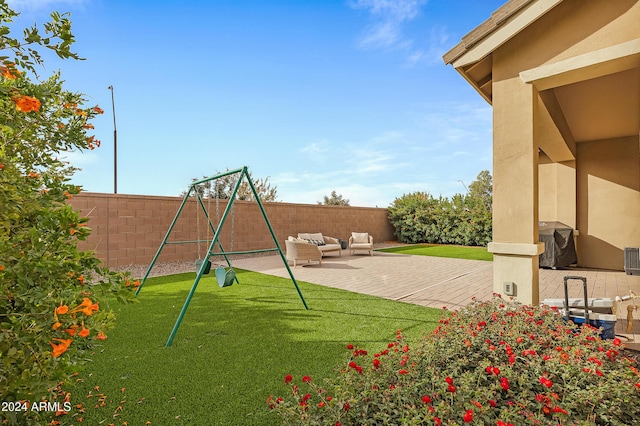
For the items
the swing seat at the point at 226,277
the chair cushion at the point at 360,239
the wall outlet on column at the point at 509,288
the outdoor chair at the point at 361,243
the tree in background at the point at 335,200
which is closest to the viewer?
the wall outlet on column at the point at 509,288

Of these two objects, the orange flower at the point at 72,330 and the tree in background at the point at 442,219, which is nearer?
the orange flower at the point at 72,330

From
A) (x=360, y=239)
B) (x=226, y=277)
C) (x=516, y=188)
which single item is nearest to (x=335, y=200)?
(x=360, y=239)

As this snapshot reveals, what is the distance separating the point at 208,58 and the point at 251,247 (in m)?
6.04

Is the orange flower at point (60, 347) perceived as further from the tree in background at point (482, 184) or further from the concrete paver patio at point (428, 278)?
the tree in background at point (482, 184)

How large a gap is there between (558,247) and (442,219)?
7.19 meters

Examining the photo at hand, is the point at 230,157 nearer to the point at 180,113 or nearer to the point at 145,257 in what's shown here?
the point at 180,113

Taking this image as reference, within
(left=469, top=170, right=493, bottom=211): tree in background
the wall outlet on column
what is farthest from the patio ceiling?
(left=469, top=170, right=493, bottom=211): tree in background

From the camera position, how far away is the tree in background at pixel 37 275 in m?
1.07

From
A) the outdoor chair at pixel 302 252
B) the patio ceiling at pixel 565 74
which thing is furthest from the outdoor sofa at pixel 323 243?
the patio ceiling at pixel 565 74

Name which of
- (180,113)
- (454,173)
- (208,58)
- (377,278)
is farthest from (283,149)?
(454,173)

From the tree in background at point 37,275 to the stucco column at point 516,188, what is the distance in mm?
4214

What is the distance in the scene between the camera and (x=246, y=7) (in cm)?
791

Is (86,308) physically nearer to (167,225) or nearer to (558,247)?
(167,225)

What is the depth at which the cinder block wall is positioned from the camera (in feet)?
27.7
